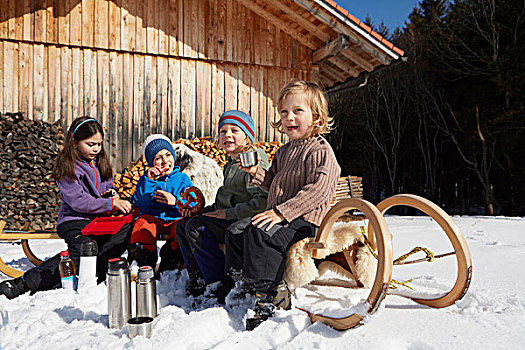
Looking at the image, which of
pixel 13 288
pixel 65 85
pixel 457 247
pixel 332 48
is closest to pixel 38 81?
pixel 65 85

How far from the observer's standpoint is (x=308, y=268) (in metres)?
2.04

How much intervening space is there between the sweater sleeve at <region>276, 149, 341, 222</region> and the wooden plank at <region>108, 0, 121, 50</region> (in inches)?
207

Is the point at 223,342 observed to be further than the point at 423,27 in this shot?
No

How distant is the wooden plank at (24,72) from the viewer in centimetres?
587

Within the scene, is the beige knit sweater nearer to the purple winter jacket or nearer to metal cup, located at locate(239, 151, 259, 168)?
metal cup, located at locate(239, 151, 259, 168)

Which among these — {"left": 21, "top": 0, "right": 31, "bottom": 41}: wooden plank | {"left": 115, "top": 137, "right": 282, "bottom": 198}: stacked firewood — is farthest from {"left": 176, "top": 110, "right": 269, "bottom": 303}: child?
{"left": 21, "top": 0, "right": 31, "bottom": 41}: wooden plank

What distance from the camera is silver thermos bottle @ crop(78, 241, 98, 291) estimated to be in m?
2.60

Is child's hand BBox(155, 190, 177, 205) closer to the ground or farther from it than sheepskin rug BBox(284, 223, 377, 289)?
farther from it

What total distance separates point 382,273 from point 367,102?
13.9 meters

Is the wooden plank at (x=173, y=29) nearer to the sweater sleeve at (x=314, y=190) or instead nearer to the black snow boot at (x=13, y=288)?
the black snow boot at (x=13, y=288)

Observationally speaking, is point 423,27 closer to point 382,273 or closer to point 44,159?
point 44,159

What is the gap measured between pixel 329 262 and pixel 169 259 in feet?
4.21

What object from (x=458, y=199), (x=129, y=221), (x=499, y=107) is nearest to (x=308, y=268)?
(x=129, y=221)

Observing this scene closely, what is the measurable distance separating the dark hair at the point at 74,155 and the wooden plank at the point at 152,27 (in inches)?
145
